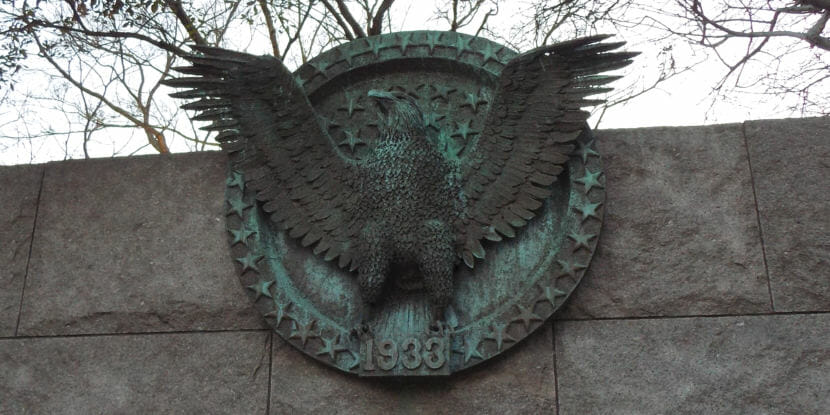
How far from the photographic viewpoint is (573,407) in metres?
3.46

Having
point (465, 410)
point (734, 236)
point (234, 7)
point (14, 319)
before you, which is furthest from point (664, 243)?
point (234, 7)

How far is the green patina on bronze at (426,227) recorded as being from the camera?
11.7 ft

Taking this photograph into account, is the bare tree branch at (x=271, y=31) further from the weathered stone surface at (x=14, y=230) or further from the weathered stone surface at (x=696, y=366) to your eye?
the weathered stone surface at (x=696, y=366)

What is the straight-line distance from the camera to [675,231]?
3711 millimetres

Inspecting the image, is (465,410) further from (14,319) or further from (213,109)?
(14,319)

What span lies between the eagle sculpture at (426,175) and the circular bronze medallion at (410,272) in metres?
0.10

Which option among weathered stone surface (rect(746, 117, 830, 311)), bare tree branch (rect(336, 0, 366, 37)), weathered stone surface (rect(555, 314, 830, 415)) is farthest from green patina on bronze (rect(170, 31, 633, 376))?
bare tree branch (rect(336, 0, 366, 37))

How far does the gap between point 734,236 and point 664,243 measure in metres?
0.32

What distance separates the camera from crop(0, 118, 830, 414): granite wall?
3.47m

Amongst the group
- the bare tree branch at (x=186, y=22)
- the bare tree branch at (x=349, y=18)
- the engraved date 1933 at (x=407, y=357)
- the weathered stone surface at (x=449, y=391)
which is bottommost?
the weathered stone surface at (x=449, y=391)

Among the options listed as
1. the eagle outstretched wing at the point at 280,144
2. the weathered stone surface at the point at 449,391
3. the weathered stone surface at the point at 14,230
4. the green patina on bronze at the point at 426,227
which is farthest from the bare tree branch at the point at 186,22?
the weathered stone surface at the point at 449,391

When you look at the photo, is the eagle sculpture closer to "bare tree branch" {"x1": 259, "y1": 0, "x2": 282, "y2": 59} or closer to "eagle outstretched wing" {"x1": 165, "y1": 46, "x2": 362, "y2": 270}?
"eagle outstretched wing" {"x1": 165, "y1": 46, "x2": 362, "y2": 270}

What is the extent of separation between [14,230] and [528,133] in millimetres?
2753

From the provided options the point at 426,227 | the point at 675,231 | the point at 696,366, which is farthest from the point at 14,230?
the point at 696,366
